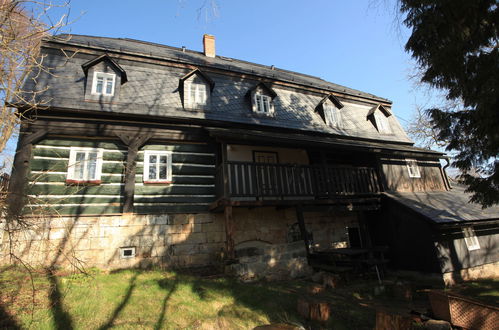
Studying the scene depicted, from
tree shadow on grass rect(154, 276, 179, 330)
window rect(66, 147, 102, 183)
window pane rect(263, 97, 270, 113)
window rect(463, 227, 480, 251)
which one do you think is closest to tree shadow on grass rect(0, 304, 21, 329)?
tree shadow on grass rect(154, 276, 179, 330)

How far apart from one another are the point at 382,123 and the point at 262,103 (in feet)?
24.2

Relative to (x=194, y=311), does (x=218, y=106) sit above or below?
above

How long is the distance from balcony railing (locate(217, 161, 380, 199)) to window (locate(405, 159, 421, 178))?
2.45 m

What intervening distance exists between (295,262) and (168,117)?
6.42m

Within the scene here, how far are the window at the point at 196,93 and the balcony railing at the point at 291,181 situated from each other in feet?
9.40

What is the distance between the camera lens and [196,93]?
35.7 ft

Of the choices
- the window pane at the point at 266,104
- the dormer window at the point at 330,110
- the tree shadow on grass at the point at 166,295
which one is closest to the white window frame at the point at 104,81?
the window pane at the point at 266,104

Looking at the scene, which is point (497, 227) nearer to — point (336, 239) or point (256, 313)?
point (336, 239)

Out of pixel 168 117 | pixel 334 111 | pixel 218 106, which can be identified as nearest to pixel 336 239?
pixel 334 111

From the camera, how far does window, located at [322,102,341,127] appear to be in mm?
13424

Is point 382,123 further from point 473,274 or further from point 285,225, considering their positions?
point 285,225

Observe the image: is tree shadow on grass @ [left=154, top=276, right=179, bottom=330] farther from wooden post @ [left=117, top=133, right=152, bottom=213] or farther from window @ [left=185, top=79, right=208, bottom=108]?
window @ [left=185, top=79, right=208, bottom=108]

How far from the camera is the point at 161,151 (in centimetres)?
974

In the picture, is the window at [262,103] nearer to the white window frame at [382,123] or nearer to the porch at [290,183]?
the porch at [290,183]
